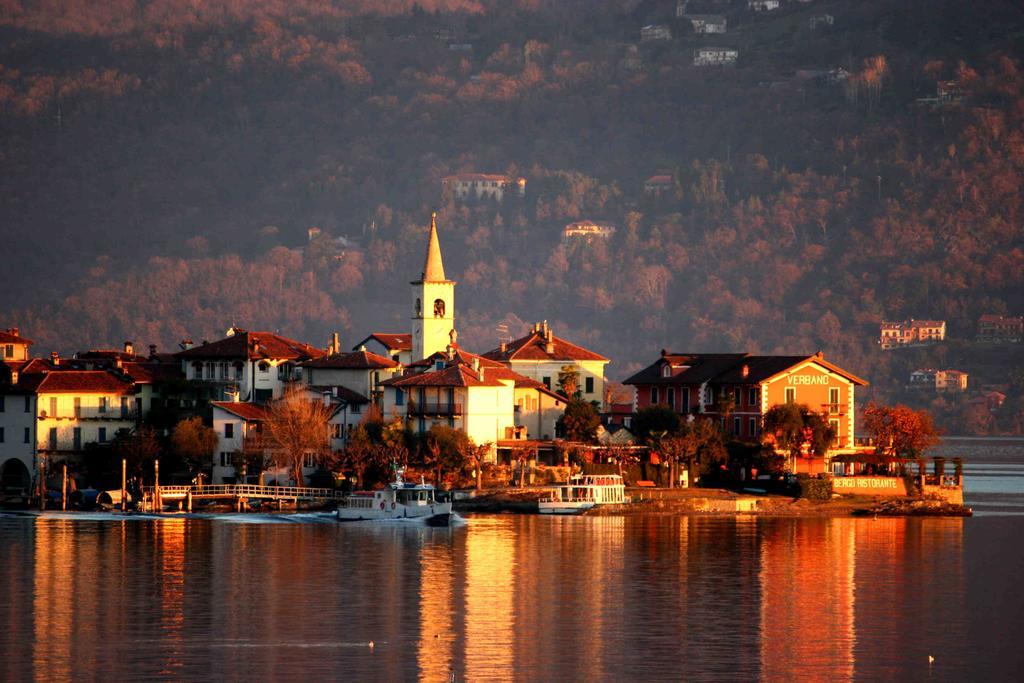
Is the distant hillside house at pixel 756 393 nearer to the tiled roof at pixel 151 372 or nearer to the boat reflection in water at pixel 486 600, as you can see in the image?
the boat reflection in water at pixel 486 600

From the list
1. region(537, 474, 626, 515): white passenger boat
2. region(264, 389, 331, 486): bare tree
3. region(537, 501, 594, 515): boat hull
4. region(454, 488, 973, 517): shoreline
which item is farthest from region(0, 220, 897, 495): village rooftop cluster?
region(537, 501, 594, 515): boat hull

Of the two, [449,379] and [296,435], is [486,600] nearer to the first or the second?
[296,435]

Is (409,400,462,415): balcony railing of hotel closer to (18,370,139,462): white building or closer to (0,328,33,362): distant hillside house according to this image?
(18,370,139,462): white building

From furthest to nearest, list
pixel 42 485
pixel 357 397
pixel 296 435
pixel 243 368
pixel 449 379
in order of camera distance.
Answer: pixel 243 368
pixel 357 397
pixel 449 379
pixel 42 485
pixel 296 435

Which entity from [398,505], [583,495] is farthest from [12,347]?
[583,495]

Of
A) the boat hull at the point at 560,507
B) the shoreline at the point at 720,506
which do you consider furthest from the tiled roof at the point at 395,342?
the boat hull at the point at 560,507

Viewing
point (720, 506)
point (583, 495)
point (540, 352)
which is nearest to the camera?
point (583, 495)

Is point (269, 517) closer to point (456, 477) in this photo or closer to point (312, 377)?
point (456, 477)
